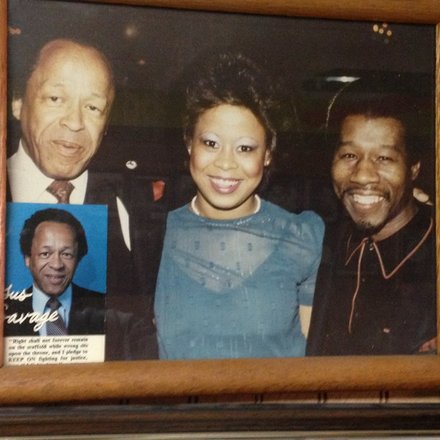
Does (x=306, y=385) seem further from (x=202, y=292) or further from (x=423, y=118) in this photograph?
(x=423, y=118)

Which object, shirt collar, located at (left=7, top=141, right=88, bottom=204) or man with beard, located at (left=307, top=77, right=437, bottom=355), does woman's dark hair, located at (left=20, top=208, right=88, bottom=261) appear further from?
man with beard, located at (left=307, top=77, right=437, bottom=355)

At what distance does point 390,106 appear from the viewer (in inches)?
31.2

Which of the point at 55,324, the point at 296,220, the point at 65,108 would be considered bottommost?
the point at 55,324

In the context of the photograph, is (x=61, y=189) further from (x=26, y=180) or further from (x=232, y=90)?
(x=232, y=90)

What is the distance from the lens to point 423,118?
0.80 m

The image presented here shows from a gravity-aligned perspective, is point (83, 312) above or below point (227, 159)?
below

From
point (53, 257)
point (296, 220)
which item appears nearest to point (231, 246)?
point (296, 220)

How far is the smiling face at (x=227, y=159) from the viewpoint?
0.76 m

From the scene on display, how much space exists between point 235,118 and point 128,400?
0.30m

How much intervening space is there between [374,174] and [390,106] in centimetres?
7

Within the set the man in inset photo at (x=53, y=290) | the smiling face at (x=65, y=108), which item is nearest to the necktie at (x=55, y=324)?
the man in inset photo at (x=53, y=290)

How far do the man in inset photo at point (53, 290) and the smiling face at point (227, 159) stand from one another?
130mm

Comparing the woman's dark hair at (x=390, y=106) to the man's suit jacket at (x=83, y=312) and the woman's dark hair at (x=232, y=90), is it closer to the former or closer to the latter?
the woman's dark hair at (x=232, y=90)

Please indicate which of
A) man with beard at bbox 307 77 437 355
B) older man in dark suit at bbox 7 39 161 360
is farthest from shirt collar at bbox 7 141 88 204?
man with beard at bbox 307 77 437 355
